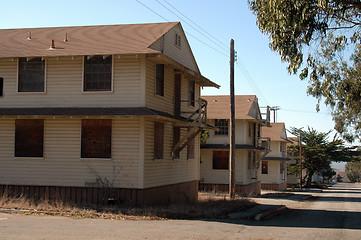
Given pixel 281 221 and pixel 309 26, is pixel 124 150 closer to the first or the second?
pixel 281 221

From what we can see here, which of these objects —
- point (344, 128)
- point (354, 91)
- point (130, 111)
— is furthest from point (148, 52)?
point (344, 128)

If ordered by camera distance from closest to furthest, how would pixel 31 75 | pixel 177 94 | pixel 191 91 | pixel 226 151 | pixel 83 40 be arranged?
pixel 31 75
pixel 83 40
pixel 177 94
pixel 191 91
pixel 226 151

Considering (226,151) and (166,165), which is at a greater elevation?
(226,151)

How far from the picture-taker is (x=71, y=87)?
18.5 m

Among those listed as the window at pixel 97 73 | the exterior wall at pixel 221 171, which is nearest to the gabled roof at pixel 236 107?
the exterior wall at pixel 221 171

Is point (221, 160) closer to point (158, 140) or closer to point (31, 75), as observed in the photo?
point (158, 140)

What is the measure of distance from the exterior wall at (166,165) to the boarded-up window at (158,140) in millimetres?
261

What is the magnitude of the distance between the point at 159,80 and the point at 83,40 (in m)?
3.80

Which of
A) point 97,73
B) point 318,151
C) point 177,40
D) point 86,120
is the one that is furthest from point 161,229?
point 318,151

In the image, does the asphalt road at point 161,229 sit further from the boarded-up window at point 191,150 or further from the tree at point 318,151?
the tree at point 318,151

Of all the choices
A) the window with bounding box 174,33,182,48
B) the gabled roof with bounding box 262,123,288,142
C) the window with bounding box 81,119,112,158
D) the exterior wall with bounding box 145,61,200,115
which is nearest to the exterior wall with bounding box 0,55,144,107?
the exterior wall with bounding box 145,61,200,115

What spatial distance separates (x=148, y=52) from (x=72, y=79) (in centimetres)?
353

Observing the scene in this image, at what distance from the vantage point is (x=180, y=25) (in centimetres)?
2280

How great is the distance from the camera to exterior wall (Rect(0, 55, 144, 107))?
18.0 meters
